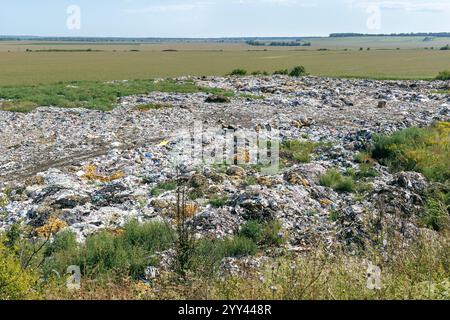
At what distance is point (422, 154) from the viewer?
34.2 ft

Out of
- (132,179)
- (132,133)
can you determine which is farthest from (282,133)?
(132,179)

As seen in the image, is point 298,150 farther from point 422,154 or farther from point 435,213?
point 435,213

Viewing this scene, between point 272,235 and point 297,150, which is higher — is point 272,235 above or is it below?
below

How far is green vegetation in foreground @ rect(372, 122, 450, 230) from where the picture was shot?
9.26 metres

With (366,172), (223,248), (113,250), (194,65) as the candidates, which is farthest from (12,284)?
(194,65)

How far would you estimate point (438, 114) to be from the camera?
56.6 feet

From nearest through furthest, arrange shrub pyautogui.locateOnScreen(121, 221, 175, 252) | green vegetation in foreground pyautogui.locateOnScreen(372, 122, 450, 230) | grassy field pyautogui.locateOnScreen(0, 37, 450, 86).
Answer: shrub pyautogui.locateOnScreen(121, 221, 175, 252)
green vegetation in foreground pyautogui.locateOnScreen(372, 122, 450, 230)
grassy field pyautogui.locateOnScreen(0, 37, 450, 86)

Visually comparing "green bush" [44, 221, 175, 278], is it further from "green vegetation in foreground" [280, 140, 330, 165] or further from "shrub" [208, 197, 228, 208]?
"green vegetation in foreground" [280, 140, 330, 165]

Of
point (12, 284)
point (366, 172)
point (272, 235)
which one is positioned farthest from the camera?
point (366, 172)

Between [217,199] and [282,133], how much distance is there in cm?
660

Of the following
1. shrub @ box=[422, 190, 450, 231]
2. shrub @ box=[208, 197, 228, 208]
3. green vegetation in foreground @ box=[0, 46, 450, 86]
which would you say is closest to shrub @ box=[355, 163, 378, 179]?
shrub @ box=[422, 190, 450, 231]

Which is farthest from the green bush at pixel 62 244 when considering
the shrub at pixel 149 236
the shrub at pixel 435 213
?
the shrub at pixel 435 213

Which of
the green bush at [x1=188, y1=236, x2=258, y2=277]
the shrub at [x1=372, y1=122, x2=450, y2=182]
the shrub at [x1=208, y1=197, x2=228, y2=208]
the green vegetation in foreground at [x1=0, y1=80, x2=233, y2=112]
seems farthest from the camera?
the green vegetation in foreground at [x1=0, y1=80, x2=233, y2=112]
